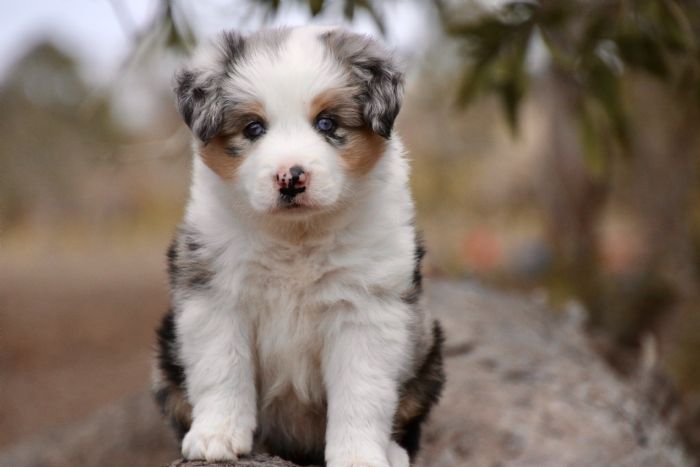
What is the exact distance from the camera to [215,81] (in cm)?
331

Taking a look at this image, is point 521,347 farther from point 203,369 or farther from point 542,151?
point 542,151

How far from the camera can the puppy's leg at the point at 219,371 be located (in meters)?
3.25

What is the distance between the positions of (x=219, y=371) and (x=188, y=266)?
45 centimetres

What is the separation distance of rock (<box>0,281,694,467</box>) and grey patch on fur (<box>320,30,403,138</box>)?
2.20 meters

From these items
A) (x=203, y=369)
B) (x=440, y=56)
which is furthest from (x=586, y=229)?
(x=203, y=369)

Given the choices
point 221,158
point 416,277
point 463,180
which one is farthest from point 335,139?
point 463,180

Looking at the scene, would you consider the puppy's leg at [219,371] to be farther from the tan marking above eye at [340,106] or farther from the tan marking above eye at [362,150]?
the tan marking above eye at [340,106]

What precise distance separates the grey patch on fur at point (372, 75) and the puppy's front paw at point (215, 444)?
1.26m

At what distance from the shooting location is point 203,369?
10.8ft

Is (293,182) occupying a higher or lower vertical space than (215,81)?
lower

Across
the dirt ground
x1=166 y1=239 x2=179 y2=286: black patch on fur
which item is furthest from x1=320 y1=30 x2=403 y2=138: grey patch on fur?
the dirt ground

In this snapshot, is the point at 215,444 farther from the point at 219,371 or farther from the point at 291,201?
the point at 291,201

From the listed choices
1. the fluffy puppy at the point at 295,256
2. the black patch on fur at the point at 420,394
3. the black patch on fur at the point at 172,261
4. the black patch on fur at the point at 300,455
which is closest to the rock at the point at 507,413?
the black patch on fur at the point at 420,394

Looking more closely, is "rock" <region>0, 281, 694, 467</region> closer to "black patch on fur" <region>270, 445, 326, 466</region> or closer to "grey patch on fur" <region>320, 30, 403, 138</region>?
"black patch on fur" <region>270, 445, 326, 466</region>
